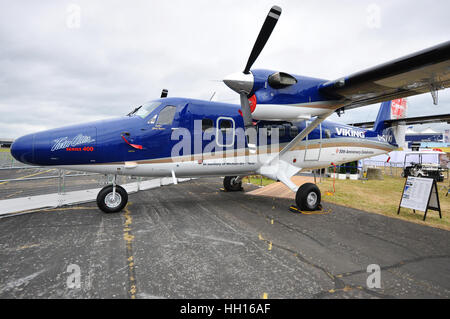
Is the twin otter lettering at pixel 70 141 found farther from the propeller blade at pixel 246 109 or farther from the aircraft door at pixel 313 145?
the aircraft door at pixel 313 145

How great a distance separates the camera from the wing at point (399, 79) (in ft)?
14.4

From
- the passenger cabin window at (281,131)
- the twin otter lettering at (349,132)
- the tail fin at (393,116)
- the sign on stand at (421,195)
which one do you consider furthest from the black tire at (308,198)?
the tail fin at (393,116)

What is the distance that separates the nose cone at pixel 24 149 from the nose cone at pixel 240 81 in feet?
15.3

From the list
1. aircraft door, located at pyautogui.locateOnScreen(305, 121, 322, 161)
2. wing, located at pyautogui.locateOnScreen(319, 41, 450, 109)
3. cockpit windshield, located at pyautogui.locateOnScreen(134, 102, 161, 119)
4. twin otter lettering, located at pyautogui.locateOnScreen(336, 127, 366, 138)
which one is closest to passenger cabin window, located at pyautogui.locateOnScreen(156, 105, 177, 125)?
cockpit windshield, located at pyautogui.locateOnScreen(134, 102, 161, 119)

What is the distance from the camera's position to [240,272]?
10.0 ft

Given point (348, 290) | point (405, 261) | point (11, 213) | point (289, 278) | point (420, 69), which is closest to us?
point (348, 290)

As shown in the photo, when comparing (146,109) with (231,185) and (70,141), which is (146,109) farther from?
(231,185)

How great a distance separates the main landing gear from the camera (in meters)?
5.91

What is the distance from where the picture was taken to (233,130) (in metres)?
6.86

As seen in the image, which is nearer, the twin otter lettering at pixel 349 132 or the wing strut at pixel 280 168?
the wing strut at pixel 280 168

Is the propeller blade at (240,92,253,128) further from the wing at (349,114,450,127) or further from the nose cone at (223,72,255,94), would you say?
the wing at (349,114,450,127)
